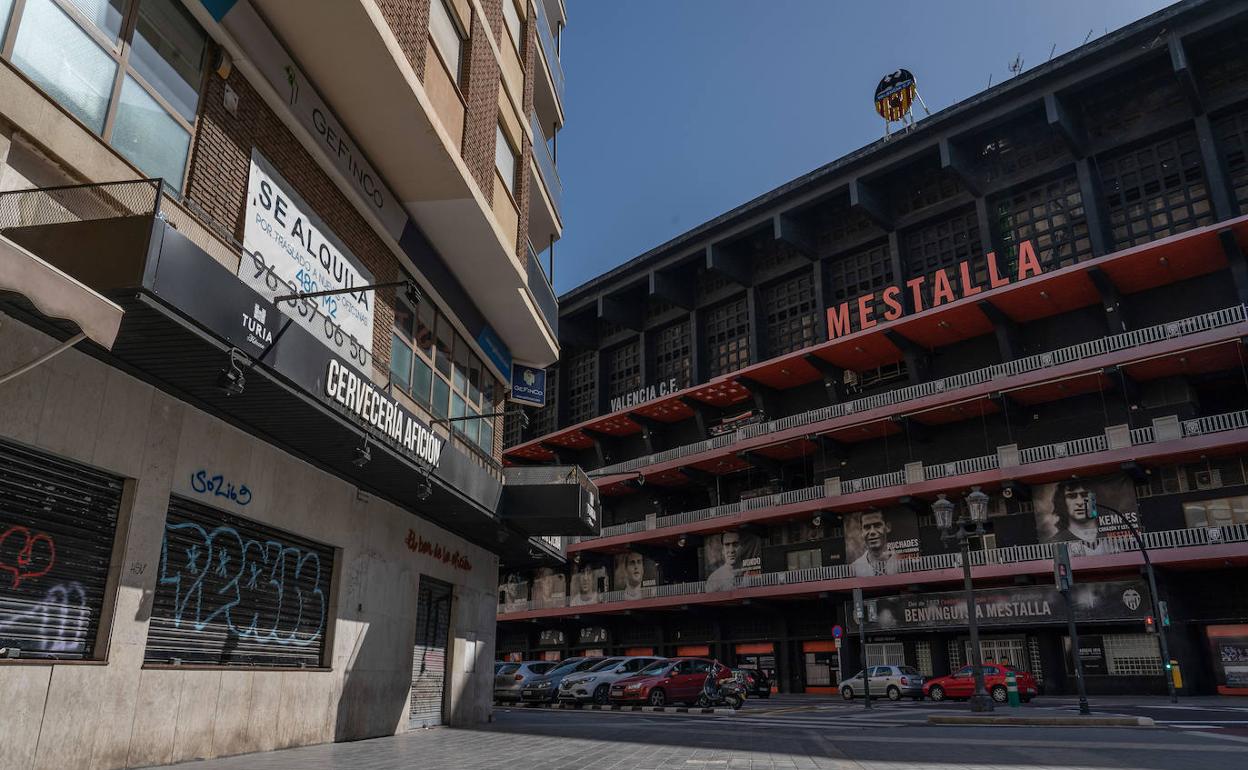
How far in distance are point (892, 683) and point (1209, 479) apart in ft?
47.9

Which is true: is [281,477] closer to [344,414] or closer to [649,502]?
[344,414]

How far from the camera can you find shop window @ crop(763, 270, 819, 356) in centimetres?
4688

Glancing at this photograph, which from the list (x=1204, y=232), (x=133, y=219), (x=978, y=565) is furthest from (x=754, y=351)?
(x=133, y=219)

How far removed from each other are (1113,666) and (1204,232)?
692 inches

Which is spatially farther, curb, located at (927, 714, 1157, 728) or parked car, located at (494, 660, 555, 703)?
parked car, located at (494, 660, 555, 703)

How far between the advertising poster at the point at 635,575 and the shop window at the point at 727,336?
12.6 meters

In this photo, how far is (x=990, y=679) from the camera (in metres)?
27.4

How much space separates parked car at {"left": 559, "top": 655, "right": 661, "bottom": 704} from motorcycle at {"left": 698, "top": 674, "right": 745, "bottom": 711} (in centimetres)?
206

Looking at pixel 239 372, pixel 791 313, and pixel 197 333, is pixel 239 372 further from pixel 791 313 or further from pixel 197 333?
pixel 791 313

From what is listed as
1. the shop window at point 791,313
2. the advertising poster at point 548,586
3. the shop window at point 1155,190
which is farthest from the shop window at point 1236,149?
the advertising poster at point 548,586

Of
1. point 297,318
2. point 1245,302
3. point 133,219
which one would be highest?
point 1245,302

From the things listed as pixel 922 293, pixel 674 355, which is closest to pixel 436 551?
pixel 922 293

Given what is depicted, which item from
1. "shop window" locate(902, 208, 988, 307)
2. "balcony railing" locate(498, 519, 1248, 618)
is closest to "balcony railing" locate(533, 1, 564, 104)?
"shop window" locate(902, 208, 988, 307)

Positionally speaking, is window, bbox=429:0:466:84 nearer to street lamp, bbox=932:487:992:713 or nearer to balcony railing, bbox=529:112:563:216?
balcony railing, bbox=529:112:563:216
